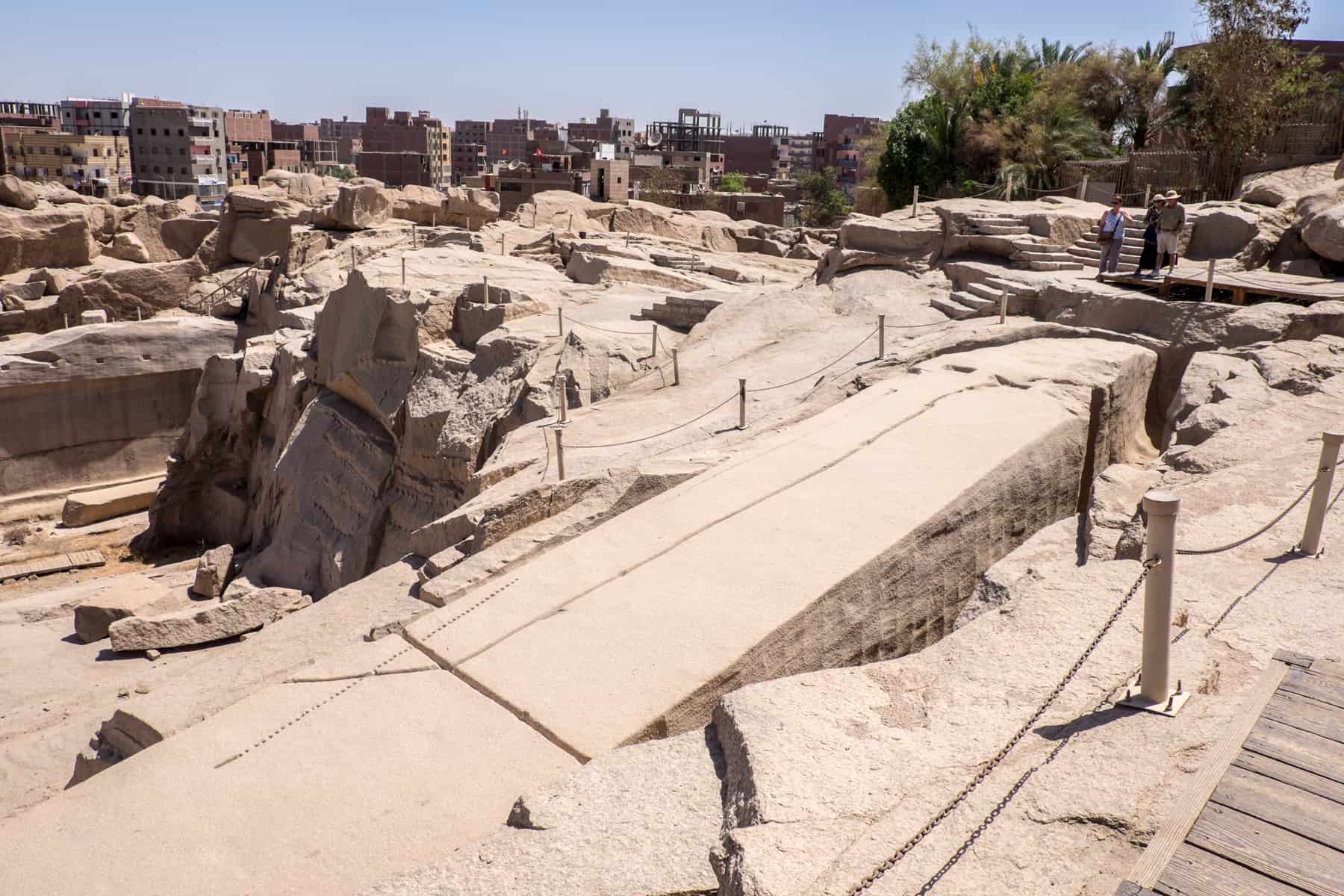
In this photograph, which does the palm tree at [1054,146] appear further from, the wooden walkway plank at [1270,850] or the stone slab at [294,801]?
the wooden walkway plank at [1270,850]

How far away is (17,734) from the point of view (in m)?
8.18

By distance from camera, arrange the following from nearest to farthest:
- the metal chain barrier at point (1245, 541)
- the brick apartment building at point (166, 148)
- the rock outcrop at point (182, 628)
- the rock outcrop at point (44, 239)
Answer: the metal chain barrier at point (1245, 541)
the rock outcrop at point (182, 628)
the rock outcrop at point (44, 239)
the brick apartment building at point (166, 148)

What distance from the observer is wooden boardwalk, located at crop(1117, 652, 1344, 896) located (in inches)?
92.3

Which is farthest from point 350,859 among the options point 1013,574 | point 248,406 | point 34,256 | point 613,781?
point 34,256

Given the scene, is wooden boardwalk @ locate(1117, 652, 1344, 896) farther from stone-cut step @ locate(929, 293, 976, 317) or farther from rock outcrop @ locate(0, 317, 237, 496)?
rock outcrop @ locate(0, 317, 237, 496)

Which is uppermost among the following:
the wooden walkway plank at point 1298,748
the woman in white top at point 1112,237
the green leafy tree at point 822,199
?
the green leafy tree at point 822,199

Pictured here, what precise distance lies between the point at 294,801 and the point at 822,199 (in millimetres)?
47006

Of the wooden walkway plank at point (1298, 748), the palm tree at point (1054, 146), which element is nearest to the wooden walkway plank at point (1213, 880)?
the wooden walkway plank at point (1298, 748)

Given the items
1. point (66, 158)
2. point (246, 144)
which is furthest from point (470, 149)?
point (66, 158)

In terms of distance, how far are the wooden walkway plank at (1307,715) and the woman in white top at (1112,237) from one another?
9.17 meters

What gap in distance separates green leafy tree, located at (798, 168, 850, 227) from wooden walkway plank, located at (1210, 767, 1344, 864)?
112ft

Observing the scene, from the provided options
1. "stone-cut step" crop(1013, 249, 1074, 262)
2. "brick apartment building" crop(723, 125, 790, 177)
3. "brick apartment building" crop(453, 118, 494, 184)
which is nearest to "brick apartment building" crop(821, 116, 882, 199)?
"brick apartment building" crop(723, 125, 790, 177)

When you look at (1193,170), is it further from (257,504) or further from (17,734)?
(17,734)

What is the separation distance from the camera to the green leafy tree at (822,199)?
38.5 metres
